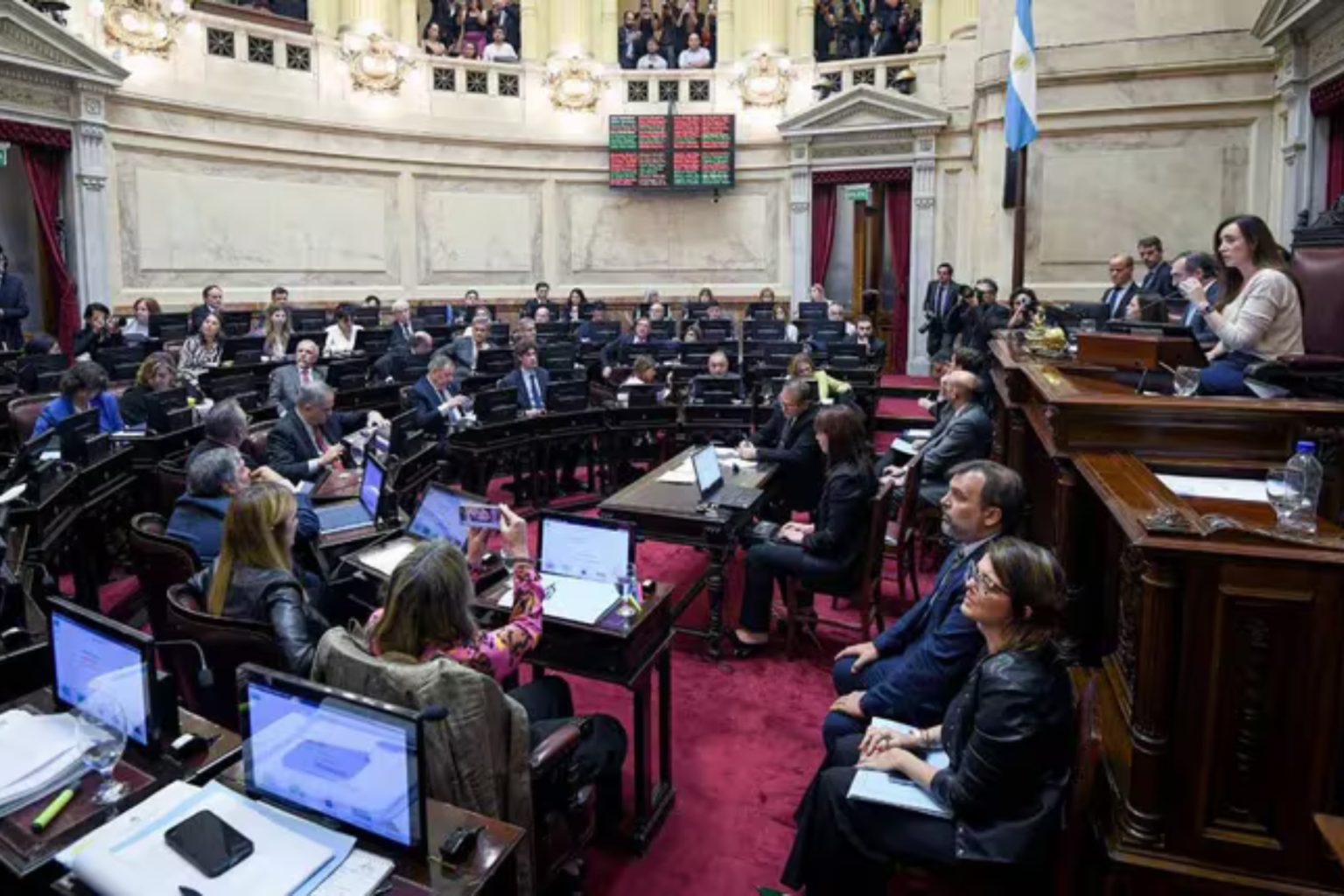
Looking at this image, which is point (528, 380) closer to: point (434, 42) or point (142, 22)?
point (142, 22)

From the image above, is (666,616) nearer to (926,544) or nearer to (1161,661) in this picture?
(1161,661)

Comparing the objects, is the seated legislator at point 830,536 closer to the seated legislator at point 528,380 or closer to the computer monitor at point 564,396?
the computer monitor at point 564,396

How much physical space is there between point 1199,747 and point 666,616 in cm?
185

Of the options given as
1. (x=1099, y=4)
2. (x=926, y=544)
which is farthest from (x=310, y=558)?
(x=1099, y=4)

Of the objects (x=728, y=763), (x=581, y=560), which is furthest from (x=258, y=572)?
(x=728, y=763)

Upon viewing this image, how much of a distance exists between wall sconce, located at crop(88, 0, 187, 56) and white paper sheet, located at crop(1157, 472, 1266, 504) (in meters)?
12.8

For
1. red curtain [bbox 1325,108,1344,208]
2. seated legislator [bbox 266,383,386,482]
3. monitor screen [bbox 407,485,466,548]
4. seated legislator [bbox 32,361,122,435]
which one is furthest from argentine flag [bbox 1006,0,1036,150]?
seated legislator [bbox 32,361,122,435]

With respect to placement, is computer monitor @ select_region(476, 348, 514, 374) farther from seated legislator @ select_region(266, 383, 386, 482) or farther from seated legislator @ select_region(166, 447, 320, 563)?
seated legislator @ select_region(166, 447, 320, 563)

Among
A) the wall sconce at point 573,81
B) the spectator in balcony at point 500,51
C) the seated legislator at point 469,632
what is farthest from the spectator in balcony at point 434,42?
the seated legislator at point 469,632

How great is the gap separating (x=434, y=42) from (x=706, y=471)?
1231 cm

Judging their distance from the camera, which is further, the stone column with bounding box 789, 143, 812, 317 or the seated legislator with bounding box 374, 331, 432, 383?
the stone column with bounding box 789, 143, 812, 317

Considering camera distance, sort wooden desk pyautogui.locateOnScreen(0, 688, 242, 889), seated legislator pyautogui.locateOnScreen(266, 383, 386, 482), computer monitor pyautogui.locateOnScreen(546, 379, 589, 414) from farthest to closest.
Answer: computer monitor pyautogui.locateOnScreen(546, 379, 589, 414) < seated legislator pyautogui.locateOnScreen(266, 383, 386, 482) < wooden desk pyautogui.locateOnScreen(0, 688, 242, 889)

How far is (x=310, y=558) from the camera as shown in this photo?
4.52m

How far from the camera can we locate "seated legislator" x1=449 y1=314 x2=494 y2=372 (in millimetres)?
9559
